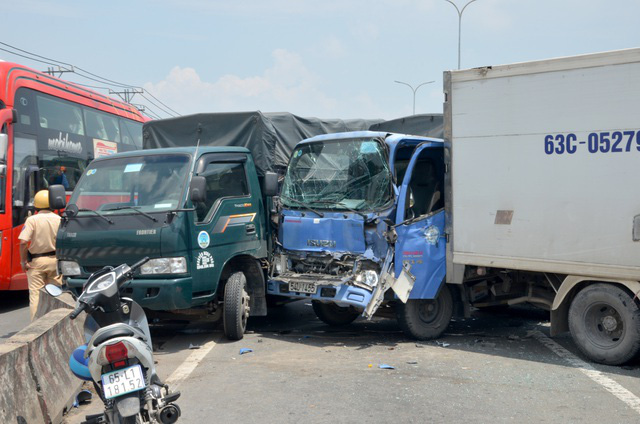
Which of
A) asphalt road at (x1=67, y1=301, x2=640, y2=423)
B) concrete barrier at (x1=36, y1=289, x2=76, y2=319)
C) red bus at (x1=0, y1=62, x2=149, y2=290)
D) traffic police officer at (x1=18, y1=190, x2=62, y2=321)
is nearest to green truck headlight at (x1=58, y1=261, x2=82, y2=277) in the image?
concrete barrier at (x1=36, y1=289, x2=76, y2=319)

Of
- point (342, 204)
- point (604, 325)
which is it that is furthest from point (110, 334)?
point (604, 325)

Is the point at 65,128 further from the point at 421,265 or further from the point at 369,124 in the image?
the point at 421,265

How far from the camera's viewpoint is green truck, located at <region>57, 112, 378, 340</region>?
7.56 metres

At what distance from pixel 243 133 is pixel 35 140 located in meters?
4.78

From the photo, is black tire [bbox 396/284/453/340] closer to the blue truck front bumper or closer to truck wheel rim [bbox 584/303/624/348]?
the blue truck front bumper

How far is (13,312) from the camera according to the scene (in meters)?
11.4

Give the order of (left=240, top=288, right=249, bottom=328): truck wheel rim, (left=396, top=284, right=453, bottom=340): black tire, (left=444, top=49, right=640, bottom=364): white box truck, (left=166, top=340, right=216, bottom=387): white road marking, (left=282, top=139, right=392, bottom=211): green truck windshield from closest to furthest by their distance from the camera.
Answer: (left=166, top=340, right=216, bottom=387): white road marking
(left=444, top=49, right=640, bottom=364): white box truck
(left=396, top=284, right=453, bottom=340): black tire
(left=282, top=139, right=392, bottom=211): green truck windshield
(left=240, top=288, right=249, bottom=328): truck wheel rim

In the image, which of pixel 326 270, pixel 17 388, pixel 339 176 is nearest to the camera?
pixel 17 388

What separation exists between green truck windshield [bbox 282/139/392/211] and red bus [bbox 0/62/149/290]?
467cm

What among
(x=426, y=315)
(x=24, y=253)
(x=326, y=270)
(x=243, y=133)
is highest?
(x=243, y=133)

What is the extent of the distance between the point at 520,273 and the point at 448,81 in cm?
252

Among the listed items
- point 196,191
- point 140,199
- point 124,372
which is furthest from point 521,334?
point 124,372

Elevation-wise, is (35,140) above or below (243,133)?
above

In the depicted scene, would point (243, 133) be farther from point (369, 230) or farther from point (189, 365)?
point (189, 365)
